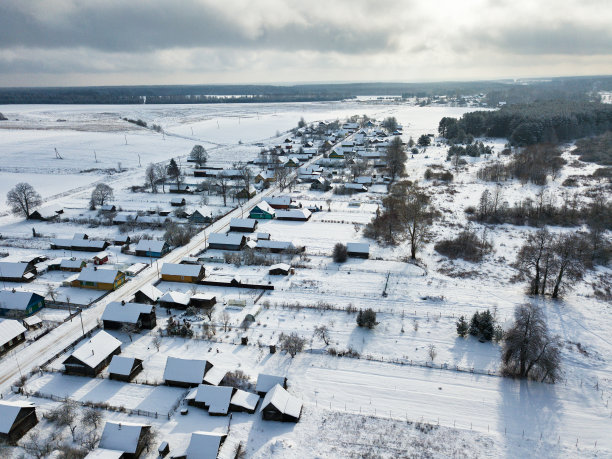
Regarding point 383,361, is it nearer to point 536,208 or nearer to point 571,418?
point 571,418

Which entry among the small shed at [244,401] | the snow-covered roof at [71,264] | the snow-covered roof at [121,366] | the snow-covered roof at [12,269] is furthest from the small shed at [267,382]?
the snow-covered roof at [12,269]

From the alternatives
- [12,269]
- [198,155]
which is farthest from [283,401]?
[198,155]

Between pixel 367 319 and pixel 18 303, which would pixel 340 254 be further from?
pixel 18 303

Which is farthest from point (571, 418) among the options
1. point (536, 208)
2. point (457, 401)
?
point (536, 208)

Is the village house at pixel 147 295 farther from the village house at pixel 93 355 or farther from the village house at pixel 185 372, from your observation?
the village house at pixel 185 372

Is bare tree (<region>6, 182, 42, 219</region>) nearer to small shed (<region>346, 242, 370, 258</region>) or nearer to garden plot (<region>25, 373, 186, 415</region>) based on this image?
garden plot (<region>25, 373, 186, 415</region>)
